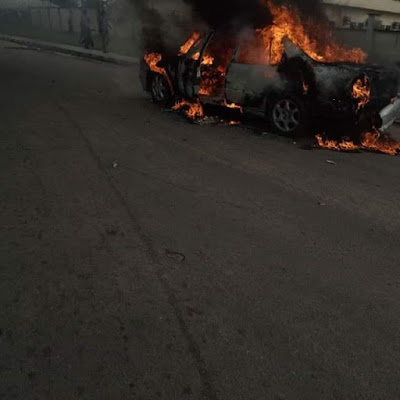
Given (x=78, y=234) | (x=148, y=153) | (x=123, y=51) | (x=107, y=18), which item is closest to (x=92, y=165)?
(x=148, y=153)

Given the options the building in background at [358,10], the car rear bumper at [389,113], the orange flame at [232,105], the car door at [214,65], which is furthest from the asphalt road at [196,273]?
the building in background at [358,10]

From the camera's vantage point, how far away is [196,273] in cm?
344

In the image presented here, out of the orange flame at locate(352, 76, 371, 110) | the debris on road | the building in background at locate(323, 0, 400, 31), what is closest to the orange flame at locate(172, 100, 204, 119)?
the orange flame at locate(352, 76, 371, 110)

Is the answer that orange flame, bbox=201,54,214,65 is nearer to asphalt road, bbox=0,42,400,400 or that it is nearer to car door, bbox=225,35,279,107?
car door, bbox=225,35,279,107

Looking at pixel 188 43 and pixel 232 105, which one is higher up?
pixel 188 43

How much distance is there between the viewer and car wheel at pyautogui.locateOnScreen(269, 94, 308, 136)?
7301mm

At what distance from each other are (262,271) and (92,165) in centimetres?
329

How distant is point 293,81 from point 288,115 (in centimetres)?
61

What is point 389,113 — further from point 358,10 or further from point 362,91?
point 358,10

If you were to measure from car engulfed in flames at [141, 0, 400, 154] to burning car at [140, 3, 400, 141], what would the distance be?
2 cm

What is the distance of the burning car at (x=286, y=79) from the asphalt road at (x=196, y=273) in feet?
3.14

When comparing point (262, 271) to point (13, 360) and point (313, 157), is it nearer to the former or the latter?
point (13, 360)

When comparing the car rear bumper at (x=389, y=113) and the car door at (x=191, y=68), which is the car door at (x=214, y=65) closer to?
the car door at (x=191, y=68)

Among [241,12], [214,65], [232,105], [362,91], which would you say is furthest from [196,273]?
[241,12]
